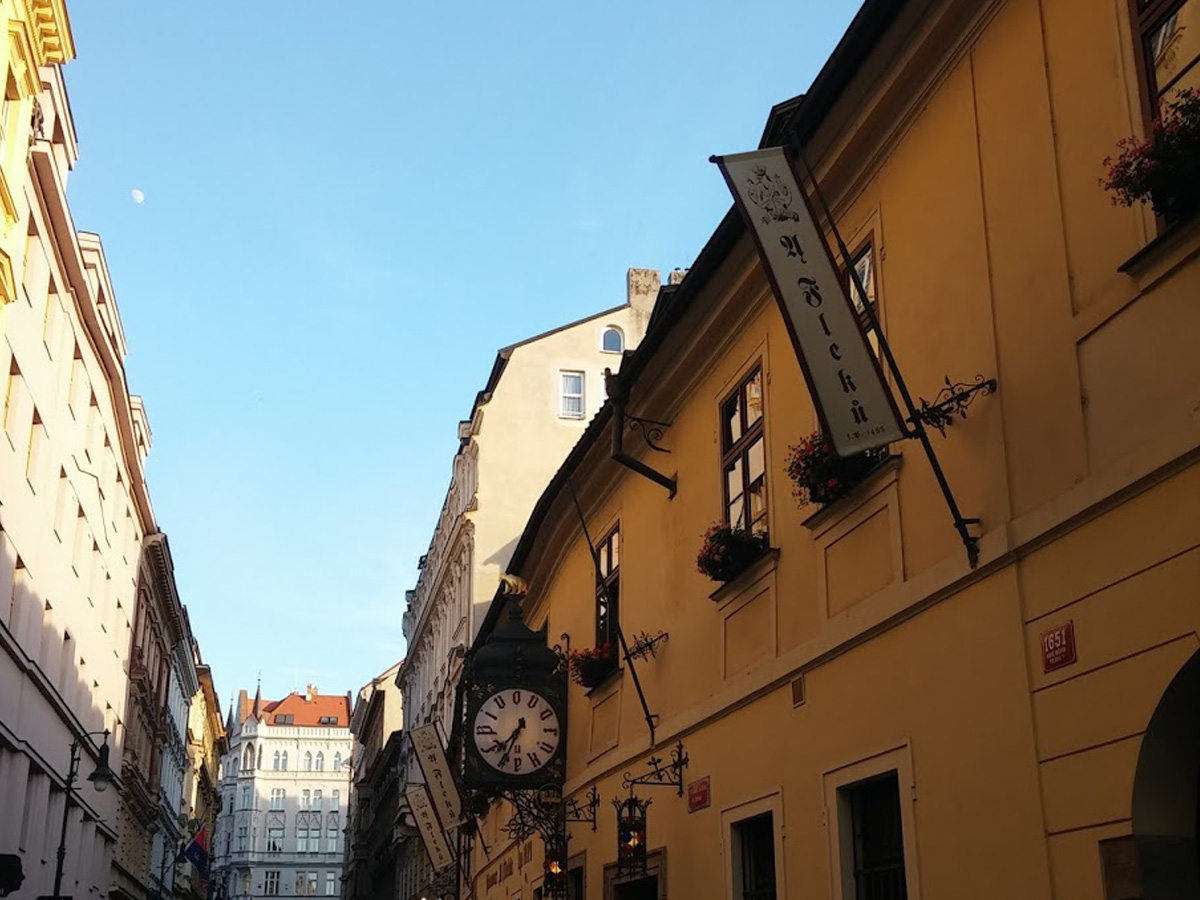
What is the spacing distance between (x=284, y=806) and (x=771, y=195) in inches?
4977

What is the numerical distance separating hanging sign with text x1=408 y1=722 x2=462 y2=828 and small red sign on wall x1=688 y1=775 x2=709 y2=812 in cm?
1653

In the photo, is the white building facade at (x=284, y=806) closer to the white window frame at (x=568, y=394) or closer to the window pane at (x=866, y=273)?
the white window frame at (x=568, y=394)

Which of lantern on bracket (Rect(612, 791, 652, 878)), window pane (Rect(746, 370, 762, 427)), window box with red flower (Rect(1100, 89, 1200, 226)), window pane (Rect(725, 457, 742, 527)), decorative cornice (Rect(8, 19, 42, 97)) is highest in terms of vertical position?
decorative cornice (Rect(8, 19, 42, 97))

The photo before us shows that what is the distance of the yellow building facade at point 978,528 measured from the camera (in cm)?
640

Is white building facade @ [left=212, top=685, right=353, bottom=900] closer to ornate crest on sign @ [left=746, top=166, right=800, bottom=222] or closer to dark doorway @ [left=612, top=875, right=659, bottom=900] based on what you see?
dark doorway @ [left=612, top=875, right=659, bottom=900]

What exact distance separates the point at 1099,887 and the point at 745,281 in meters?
6.22

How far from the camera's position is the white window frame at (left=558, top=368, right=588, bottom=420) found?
127ft

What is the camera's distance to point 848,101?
9570 millimetres

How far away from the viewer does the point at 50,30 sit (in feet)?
71.9

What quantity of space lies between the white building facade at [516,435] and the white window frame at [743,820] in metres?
25.3

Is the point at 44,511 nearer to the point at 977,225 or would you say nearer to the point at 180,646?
the point at 977,225

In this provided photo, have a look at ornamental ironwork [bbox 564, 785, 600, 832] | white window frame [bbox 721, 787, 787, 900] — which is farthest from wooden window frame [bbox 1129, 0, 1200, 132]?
ornamental ironwork [bbox 564, 785, 600, 832]

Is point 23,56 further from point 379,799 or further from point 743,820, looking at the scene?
point 379,799

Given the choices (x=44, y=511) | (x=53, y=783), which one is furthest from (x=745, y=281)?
(x=53, y=783)
